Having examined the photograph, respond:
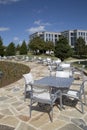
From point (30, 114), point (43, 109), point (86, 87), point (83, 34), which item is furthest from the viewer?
point (83, 34)

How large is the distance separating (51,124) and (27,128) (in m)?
0.57

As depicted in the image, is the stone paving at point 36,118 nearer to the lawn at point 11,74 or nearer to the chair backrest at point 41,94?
the chair backrest at point 41,94

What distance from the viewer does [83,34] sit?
297ft

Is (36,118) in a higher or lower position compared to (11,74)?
higher

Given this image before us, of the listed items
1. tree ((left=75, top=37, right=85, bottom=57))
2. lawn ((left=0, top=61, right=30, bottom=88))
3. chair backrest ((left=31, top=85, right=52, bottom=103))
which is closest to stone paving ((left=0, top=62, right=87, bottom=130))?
chair backrest ((left=31, top=85, right=52, bottom=103))

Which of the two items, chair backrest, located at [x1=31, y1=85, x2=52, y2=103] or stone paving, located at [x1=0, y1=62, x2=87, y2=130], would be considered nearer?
stone paving, located at [x1=0, y1=62, x2=87, y2=130]

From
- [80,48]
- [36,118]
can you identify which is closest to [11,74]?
[36,118]

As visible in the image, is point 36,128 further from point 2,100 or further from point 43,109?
point 2,100

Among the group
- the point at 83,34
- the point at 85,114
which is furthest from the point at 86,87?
the point at 83,34

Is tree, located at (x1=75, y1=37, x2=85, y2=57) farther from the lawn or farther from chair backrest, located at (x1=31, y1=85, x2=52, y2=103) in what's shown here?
chair backrest, located at (x1=31, y1=85, x2=52, y2=103)

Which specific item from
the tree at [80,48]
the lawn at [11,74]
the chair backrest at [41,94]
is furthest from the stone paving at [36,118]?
the tree at [80,48]

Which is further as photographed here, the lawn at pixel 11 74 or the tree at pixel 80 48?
the tree at pixel 80 48

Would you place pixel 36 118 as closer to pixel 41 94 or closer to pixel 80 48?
pixel 41 94

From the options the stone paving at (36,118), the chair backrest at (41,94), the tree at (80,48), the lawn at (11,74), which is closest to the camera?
the stone paving at (36,118)
